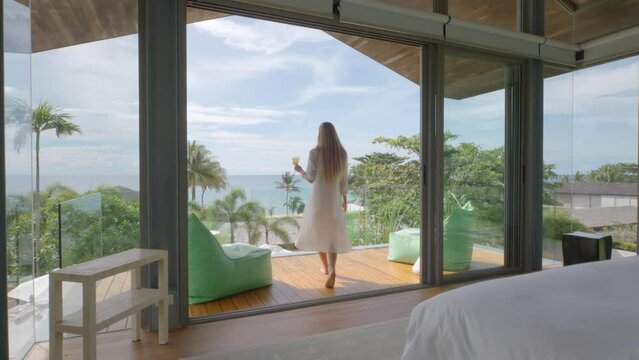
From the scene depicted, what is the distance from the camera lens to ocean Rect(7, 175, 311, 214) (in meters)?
2.02

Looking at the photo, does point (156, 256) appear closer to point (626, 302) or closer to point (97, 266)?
point (97, 266)

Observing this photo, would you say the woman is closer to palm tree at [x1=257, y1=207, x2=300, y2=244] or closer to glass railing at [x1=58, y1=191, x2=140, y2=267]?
palm tree at [x1=257, y1=207, x2=300, y2=244]

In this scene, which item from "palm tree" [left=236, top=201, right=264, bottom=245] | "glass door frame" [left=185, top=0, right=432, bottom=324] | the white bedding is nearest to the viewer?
the white bedding

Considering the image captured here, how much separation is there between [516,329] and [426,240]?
2.32m

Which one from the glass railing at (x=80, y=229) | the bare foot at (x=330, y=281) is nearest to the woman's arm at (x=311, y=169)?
the bare foot at (x=330, y=281)

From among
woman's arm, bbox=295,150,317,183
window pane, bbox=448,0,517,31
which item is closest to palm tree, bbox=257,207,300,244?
woman's arm, bbox=295,150,317,183

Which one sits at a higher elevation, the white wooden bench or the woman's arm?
the woman's arm

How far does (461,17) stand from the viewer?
350cm

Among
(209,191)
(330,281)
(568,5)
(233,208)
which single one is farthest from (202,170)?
(568,5)

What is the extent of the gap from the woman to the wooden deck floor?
0.83ft

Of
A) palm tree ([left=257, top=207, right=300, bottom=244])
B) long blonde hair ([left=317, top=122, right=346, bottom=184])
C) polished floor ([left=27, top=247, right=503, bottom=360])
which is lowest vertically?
polished floor ([left=27, top=247, right=503, bottom=360])

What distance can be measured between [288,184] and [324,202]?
16.2 inches

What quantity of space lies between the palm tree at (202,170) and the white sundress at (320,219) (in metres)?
0.82

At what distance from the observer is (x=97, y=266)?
1849mm
